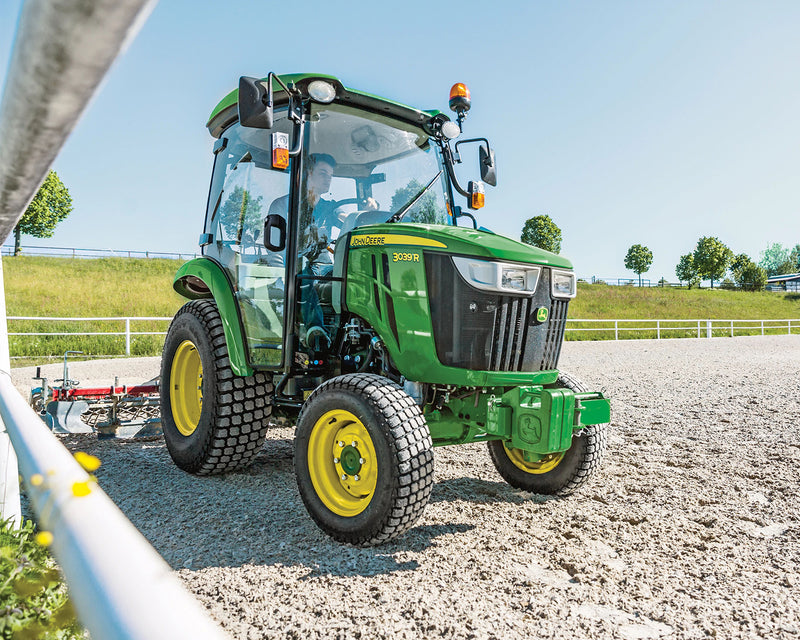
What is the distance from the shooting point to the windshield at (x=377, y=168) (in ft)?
13.9

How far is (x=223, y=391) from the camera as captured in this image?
4.28 metres

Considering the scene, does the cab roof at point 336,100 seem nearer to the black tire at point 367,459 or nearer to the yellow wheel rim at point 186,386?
the yellow wheel rim at point 186,386

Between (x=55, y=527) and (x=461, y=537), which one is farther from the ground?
(x=55, y=527)

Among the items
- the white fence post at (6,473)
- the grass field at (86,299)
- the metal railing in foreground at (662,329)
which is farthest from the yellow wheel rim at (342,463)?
the metal railing in foreground at (662,329)

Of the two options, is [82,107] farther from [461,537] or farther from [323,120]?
[323,120]

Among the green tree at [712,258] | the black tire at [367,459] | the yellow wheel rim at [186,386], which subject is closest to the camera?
the black tire at [367,459]

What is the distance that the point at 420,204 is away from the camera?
14.5ft

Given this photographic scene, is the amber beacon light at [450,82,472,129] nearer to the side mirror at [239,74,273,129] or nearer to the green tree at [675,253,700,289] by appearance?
the side mirror at [239,74,273,129]

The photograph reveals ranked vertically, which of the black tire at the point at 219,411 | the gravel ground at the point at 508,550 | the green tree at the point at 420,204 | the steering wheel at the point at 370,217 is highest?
the green tree at the point at 420,204

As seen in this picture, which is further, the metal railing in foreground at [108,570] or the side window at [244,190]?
the side window at [244,190]

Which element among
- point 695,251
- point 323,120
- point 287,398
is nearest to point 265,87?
point 323,120

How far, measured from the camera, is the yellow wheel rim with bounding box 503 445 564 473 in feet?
13.2

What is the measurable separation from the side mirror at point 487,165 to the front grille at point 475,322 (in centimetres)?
125

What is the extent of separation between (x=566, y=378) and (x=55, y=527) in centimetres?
378
